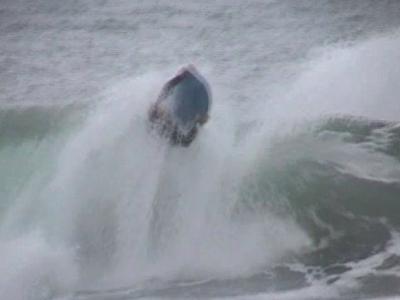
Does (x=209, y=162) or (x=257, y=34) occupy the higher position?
(x=257, y=34)

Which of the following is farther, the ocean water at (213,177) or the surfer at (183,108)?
the surfer at (183,108)

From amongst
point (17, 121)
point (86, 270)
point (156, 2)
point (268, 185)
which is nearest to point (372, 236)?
point (268, 185)

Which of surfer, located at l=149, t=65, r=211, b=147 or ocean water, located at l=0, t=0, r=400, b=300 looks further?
surfer, located at l=149, t=65, r=211, b=147

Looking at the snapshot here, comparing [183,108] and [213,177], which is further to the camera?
[213,177]

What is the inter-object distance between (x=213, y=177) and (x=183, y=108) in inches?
40.2

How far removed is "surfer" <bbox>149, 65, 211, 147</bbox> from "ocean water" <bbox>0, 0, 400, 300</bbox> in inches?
9.0

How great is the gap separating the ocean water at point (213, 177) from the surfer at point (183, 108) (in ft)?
0.75

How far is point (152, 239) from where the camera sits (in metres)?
10.6

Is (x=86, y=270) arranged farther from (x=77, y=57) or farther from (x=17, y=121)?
(x=77, y=57)

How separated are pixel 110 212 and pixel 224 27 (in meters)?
6.91

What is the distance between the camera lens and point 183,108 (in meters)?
10.8

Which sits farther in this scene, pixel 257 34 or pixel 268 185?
pixel 257 34

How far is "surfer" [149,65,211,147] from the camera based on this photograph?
35.6 feet

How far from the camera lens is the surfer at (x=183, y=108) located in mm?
10844
